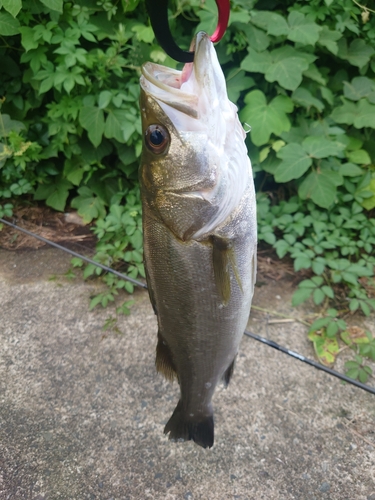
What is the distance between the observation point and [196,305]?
1.16 m

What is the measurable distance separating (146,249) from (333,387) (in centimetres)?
161

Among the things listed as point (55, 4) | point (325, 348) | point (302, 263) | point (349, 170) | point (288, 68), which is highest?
point (55, 4)

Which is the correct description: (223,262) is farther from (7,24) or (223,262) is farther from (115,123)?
(7,24)

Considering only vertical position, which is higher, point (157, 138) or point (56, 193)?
point (157, 138)

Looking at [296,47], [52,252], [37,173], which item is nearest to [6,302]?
[52,252]

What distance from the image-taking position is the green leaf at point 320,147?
259cm

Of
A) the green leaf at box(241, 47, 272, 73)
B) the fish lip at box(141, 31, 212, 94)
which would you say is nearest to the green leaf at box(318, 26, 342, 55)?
the green leaf at box(241, 47, 272, 73)

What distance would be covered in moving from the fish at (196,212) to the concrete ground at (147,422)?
2.64 feet

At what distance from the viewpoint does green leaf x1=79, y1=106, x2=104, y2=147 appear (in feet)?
9.25

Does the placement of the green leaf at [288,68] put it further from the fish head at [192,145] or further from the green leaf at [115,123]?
the fish head at [192,145]

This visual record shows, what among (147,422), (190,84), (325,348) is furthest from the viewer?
(325,348)

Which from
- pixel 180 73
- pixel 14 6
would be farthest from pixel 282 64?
pixel 180 73

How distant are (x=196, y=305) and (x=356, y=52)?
8.67ft

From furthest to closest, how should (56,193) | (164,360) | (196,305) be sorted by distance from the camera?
(56,193)
(164,360)
(196,305)
